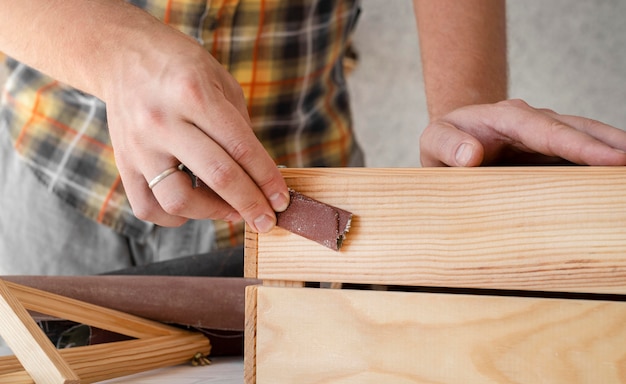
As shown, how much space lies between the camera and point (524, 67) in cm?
221

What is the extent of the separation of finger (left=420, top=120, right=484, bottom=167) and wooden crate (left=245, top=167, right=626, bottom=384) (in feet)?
0.32

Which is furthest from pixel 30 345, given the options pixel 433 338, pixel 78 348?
pixel 433 338

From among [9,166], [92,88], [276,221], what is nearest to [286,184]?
[276,221]

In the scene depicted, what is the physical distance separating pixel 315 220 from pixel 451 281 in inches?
5.5

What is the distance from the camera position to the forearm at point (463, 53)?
1.19m

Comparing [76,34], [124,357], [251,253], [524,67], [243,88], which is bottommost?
[124,357]

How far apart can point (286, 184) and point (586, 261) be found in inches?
11.4

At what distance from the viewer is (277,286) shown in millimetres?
745

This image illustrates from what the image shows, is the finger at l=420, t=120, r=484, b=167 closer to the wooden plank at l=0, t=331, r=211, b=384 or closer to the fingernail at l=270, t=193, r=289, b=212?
the fingernail at l=270, t=193, r=289, b=212

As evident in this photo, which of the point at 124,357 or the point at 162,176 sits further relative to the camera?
the point at 124,357

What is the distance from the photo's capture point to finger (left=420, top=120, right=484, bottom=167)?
2.58 ft

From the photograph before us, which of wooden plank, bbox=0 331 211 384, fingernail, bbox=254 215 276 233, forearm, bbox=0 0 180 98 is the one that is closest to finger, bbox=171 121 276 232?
fingernail, bbox=254 215 276 233

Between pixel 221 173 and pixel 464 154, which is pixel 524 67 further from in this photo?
pixel 221 173

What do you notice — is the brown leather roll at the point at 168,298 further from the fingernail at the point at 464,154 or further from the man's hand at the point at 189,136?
the fingernail at the point at 464,154
